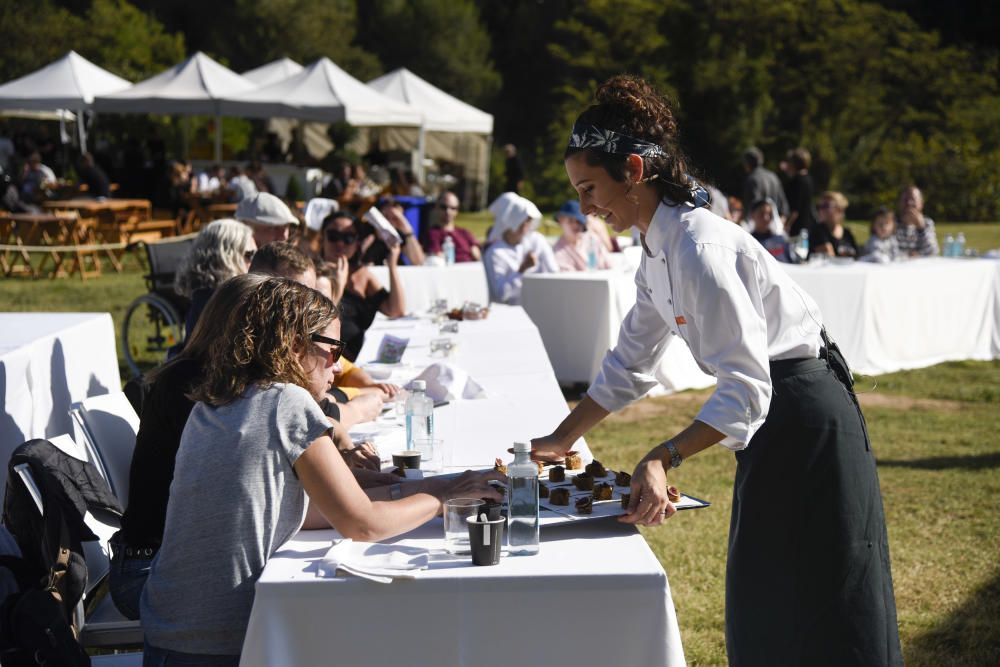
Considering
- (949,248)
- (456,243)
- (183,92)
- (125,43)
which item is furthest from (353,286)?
(125,43)

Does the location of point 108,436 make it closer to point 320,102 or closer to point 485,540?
point 485,540

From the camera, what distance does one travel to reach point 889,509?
5.11m

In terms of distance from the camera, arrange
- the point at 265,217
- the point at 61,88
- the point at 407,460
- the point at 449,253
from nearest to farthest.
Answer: the point at 407,460 → the point at 265,217 → the point at 449,253 → the point at 61,88

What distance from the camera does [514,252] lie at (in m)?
8.21

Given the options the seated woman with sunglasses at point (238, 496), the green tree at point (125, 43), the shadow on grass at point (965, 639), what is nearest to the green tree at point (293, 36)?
the green tree at point (125, 43)

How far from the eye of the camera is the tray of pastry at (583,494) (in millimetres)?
2223

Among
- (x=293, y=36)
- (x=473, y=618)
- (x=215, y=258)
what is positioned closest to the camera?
(x=473, y=618)

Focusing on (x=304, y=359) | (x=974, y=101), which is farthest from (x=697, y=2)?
(x=304, y=359)

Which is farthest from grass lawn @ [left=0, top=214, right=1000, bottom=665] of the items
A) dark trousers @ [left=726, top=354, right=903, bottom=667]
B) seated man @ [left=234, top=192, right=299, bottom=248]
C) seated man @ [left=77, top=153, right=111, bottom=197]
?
seated man @ [left=77, top=153, right=111, bottom=197]

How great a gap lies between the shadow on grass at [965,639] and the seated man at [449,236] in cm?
567

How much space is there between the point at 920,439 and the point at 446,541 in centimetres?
506

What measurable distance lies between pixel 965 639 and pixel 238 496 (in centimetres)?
273

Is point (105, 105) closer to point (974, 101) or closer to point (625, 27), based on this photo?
point (625, 27)

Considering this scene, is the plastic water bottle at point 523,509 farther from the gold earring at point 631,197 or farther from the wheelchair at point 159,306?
the wheelchair at point 159,306
